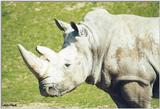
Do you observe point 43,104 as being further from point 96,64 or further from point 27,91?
point 96,64

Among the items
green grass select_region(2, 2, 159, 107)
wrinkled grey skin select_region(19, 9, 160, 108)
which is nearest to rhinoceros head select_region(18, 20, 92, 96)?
wrinkled grey skin select_region(19, 9, 160, 108)

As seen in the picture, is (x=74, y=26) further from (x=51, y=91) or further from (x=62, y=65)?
(x=51, y=91)

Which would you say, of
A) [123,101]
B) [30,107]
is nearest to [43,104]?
[30,107]

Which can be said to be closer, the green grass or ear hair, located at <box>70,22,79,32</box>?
ear hair, located at <box>70,22,79,32</box>

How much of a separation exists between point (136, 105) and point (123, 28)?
950 mm

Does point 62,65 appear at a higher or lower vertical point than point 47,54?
lower

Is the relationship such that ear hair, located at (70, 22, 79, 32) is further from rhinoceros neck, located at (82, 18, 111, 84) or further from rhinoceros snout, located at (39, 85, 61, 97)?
rhinoceros snout, located at (39, 85, 61, 97)

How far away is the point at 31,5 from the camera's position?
17.3m

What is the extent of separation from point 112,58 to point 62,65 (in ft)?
2.01

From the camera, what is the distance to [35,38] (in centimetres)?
Answer: 1602

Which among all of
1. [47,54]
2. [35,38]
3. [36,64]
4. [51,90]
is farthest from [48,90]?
[35,38]

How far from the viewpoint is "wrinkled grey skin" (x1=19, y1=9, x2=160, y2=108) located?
7989mm

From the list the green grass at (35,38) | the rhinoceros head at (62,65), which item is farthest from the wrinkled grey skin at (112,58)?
the green grass at (35,38)

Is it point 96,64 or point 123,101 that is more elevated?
point 96,64
